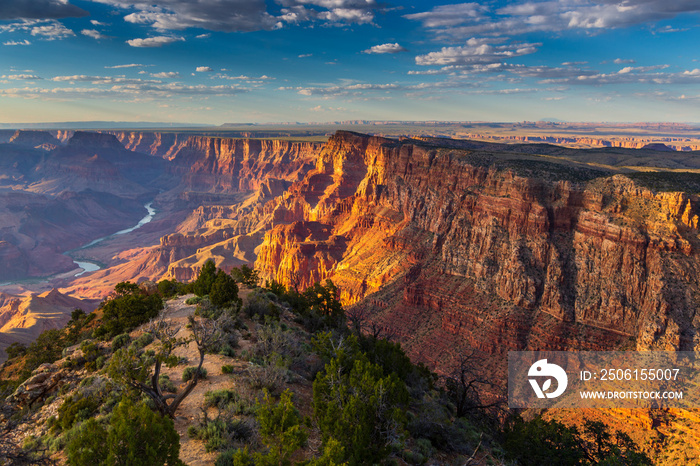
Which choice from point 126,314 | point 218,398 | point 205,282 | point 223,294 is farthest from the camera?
point 205,282

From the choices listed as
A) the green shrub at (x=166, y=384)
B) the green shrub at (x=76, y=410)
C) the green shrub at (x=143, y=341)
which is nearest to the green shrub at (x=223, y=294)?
the green shrub at (x=143, y=341)

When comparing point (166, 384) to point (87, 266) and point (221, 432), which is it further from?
point (87, 266)

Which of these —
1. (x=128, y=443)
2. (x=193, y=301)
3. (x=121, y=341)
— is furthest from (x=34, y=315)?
(x=128, y=443)

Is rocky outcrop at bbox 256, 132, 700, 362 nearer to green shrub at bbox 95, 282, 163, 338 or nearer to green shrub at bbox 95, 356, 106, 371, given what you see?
green shrub at bbox 95, 282, 163, 338

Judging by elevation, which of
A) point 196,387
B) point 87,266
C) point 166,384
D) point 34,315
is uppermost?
point 166,384

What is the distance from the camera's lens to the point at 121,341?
27.3 m

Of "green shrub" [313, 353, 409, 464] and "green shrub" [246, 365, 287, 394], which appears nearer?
"green shrub" [313, 353, 409, 464]

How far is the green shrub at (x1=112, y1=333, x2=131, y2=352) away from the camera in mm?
26700

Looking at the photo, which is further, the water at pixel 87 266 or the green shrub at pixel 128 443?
the water at pixel 87 266

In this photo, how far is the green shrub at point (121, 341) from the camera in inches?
1051

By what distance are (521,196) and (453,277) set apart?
17024 millimetres

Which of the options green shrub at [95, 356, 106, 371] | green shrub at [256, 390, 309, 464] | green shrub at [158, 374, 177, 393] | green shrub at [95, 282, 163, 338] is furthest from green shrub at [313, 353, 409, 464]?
green shrub at [95, 282, 163, 338]

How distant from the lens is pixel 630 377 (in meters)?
41.4

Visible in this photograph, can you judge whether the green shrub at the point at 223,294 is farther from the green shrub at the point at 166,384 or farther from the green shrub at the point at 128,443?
the green shrub at the point at 128,443
